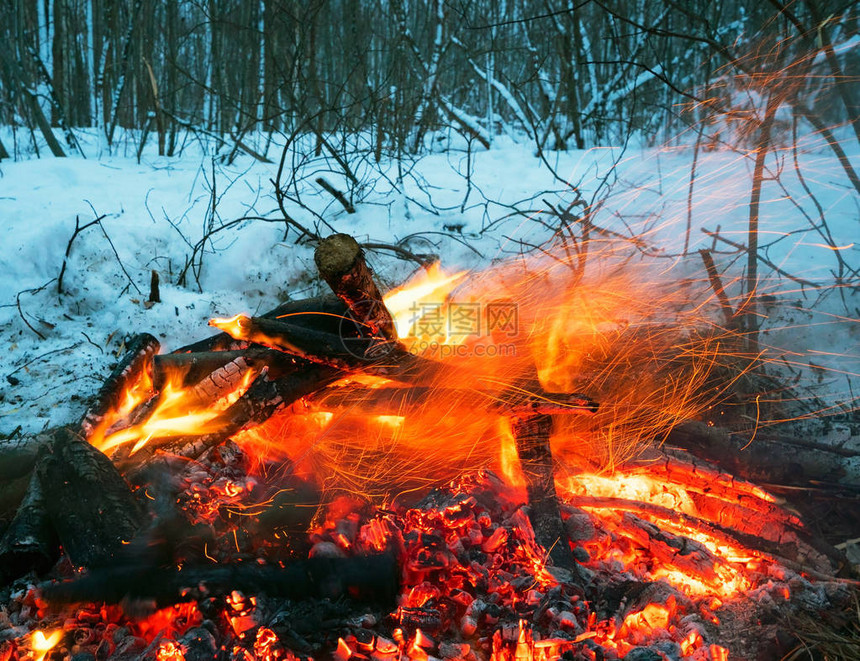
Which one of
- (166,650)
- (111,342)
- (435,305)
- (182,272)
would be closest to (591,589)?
(166,650)

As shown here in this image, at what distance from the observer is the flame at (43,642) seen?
6.29 feet

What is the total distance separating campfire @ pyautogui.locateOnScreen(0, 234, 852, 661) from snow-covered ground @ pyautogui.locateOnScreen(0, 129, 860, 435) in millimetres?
780

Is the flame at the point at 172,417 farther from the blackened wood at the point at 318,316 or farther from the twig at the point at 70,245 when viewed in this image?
the twig at the point at 70,245

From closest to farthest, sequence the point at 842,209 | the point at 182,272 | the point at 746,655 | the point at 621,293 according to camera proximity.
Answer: the point at 746,655 < the point at 621,293 < the point at 182,272 < the point at 842,209

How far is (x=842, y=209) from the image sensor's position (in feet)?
16.4

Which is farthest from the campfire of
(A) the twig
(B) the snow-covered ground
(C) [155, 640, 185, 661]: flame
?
(A) the twig

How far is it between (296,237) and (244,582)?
3287 millimetres

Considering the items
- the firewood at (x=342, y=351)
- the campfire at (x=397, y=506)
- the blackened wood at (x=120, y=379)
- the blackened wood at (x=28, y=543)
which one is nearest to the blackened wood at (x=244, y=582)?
the campfire at (x=397, y=506)

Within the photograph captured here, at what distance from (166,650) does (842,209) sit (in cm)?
601

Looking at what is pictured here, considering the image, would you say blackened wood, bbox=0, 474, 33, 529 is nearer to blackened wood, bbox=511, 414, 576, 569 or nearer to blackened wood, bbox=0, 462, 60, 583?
blackened wood, bbox=0, 462, 60, 583

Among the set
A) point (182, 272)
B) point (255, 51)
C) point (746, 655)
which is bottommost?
point (746, 655)

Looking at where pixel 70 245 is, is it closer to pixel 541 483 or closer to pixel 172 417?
pixel 172 417

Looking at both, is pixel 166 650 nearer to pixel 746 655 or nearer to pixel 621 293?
pixel 746 655

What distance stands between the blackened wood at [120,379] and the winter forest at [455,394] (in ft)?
0.04
